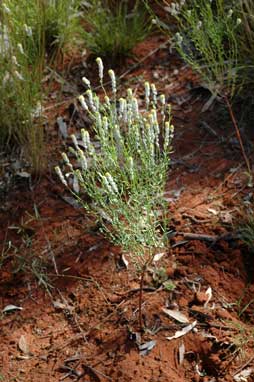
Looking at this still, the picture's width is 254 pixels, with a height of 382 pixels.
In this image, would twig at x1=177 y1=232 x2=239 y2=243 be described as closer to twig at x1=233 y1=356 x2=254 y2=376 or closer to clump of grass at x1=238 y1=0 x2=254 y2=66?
twig at x1=233 y1=356 x2=254 y2=376

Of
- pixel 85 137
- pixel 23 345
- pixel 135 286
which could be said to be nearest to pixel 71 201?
pixel 135 286

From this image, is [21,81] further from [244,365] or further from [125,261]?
[244,365]

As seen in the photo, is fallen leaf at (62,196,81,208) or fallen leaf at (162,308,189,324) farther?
fallen leaf at (62,196,81,208)

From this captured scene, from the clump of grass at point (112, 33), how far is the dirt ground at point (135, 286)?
0.75 metres

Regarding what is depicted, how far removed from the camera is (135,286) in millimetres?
2674

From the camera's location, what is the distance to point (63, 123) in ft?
11.5

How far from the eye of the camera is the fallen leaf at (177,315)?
8.20 ft

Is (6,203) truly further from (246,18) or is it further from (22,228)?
(246,18)

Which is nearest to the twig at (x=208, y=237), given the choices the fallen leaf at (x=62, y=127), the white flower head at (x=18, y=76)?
the fallen leaf at (x=62, y=127)

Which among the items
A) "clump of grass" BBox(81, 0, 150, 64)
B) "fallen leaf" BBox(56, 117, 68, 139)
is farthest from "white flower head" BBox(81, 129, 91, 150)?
"clump of grass" BBox(81, 0, 150, 64)

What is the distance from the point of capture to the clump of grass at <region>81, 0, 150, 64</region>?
3678mm

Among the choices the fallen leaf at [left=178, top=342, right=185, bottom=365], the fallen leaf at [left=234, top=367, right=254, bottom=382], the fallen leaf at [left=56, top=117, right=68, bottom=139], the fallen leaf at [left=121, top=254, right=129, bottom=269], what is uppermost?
the fallen leaf at [left=56, top=117, right=68, bottom=139]

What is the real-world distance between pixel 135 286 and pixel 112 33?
1713 millimetres

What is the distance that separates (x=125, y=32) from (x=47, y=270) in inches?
65.4
